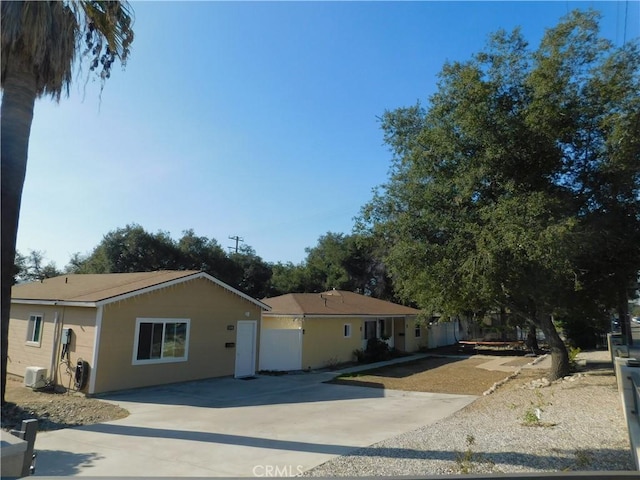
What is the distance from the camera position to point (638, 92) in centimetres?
1250

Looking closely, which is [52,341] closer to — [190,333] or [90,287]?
[90,287]

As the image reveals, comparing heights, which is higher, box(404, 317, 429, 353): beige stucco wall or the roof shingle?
the roof shingle

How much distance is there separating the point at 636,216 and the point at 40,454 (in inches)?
646

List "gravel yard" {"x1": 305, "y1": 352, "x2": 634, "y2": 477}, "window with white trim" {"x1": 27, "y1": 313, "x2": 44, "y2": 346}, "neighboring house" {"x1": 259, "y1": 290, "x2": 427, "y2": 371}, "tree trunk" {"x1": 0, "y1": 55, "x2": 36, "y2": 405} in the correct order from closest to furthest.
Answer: "gravel yard" {"x1": 305, "y1": 352, "x2": 634, "y2": 477} → "tree trunk" {"x1": 0, "y1": 55, "x2": 36, "y2": 405} → "window with white trim" {"x1": 27, "y1": 313, "x2": 44, "y2": 346} → "neighboring house" {"x1": 259, "y1": 290, "x2": 427, "y2": 371}

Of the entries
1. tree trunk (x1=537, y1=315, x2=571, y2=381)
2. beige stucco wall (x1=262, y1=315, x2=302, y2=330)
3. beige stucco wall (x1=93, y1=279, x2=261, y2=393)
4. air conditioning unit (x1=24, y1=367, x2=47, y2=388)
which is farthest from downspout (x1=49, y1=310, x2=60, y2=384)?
tree trunk (x1=537, y1=315, x2=571, y2=381)

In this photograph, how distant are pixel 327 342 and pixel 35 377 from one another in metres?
12.2

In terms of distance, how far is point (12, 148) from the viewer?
912cm

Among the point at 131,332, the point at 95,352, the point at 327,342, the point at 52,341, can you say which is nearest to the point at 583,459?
the point at 95,352

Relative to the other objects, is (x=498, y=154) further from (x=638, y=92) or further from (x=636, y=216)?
(x=636, y=216)

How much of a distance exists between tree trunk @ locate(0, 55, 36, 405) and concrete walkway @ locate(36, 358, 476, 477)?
8.84ft

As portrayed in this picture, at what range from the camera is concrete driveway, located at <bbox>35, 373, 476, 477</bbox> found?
6.93 meters

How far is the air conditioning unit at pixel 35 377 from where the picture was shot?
45.7 feet

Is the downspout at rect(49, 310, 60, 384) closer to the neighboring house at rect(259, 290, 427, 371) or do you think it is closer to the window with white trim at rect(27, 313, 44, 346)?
the window with white trim at rect(27, 313, 44, 346)

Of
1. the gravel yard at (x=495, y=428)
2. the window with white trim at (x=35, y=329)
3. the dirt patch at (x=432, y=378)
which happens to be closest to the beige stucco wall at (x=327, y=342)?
the dirt patch at (x=432, y=378)
